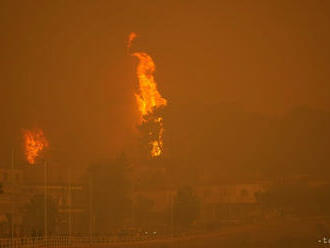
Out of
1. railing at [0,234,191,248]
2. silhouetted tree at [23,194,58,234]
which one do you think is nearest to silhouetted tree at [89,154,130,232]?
silhouetted tree at [23,194,58,234]

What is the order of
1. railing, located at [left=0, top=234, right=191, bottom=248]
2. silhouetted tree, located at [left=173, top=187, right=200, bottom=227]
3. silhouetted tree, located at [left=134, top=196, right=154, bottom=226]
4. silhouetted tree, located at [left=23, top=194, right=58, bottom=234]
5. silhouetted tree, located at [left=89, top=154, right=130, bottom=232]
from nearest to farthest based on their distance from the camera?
railing, located at [left=0, top=234, right=191, bottom=248]
silhouetted tree, located at [left=23, top=194, right=58, bottom=234]
silhouetted tree, located at [left=173, top=187, right=200, bottom=227]
silhouetted tree, located at [left=89, top=154, right=130, bottom=232]
silhouetted tree, located at [left=134, top=196, right=154, bottom=226]

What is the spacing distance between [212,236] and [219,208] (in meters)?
29.8

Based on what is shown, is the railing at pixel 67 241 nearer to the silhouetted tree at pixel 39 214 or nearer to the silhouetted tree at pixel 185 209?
the silhouetted tree at pixel 39 214

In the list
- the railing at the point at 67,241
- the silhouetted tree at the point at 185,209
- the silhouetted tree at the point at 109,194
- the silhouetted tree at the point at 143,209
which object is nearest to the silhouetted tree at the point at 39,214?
the silhouetted tree at the point at 109,194

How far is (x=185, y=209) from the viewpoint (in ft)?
318

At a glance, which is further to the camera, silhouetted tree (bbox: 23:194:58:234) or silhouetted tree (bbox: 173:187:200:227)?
silhouetted tree (bbox: 173:187:200:227)

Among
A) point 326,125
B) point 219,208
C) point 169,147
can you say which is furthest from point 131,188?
point 326,125

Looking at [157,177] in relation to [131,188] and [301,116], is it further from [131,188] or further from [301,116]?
[301,116]

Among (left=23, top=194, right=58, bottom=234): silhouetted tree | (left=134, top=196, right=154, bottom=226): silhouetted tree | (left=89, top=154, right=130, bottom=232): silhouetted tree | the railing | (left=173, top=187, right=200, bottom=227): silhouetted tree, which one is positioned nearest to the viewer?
the railing

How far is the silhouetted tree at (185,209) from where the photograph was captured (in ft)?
318

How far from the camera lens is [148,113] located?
147125 mm

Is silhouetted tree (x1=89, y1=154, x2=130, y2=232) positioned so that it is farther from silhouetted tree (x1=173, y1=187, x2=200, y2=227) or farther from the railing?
the railing

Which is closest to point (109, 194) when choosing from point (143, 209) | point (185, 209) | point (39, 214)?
point (143, 209)

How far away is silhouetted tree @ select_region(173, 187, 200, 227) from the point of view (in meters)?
96.9
